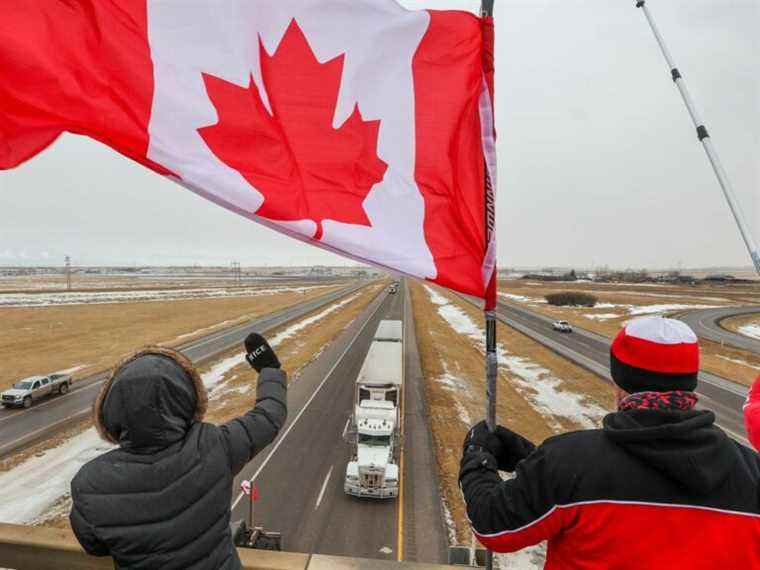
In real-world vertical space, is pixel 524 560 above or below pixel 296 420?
below

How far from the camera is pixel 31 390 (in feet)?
77.0

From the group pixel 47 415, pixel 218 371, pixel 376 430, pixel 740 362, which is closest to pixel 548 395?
pixel 376 430

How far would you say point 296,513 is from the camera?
44.0ft

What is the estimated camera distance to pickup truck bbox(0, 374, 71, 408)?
22766mm

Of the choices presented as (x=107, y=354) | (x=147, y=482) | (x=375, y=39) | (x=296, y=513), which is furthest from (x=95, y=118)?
(x=107, y=354)

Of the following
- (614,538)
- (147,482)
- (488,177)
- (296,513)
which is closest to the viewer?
(614,538)

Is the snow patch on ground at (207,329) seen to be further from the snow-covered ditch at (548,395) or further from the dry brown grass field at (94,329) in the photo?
the snow-covered ditch at (548,395)

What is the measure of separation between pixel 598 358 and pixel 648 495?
130 ft

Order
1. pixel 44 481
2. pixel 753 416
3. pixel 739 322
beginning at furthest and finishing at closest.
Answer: pixel 739 322
pixel 44 481
pixel 753 416

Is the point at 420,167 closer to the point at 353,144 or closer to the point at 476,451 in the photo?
the point at 353,144

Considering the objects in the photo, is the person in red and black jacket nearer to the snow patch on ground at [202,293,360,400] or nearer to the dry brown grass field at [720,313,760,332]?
the snow patch on ground at [202,293,360,400]

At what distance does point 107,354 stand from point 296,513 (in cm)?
3084

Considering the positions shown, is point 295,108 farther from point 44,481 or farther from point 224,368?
point 224,368

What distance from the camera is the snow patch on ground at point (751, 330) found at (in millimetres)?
52828
